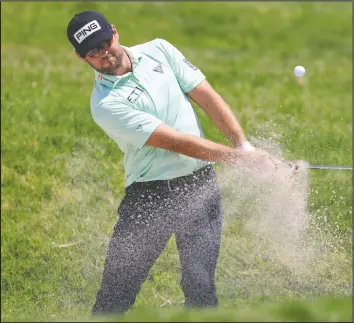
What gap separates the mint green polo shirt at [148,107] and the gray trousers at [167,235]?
10cm

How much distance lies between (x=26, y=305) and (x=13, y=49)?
4975 mm

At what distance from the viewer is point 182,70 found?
219 inches

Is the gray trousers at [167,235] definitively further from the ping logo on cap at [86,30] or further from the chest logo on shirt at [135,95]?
the ping logo on cap at [86,30]

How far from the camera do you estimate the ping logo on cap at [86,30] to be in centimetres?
525

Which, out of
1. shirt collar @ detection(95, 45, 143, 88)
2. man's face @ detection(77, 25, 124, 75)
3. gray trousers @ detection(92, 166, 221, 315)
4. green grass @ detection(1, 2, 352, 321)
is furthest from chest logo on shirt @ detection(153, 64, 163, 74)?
green grass @ detection(1, 2, 352, 321)

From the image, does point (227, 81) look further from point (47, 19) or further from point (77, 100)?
point (47, 19)

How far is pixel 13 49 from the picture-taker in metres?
11.1

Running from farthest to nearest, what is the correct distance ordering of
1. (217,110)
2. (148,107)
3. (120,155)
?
1. (120,155)
2. (217,110)
3. (148,107)

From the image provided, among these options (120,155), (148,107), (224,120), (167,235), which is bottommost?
(120,155)

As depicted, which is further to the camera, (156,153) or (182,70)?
(182,70)

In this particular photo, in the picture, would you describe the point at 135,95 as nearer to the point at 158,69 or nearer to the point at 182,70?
the point at 158,69

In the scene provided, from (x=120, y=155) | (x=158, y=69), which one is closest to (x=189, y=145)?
(x=158, y=69)

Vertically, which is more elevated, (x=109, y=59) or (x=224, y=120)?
(x=109, y=59)

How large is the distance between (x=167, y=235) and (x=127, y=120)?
31.4 inches
